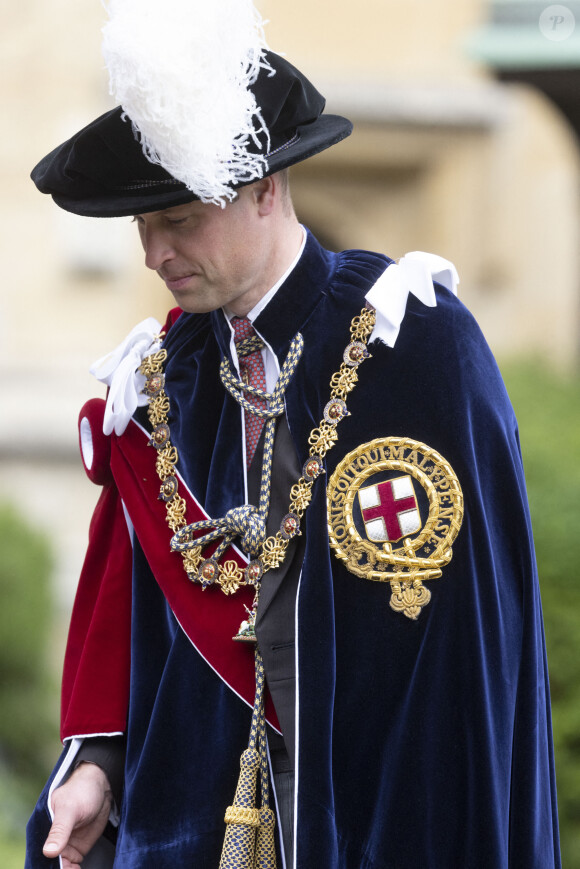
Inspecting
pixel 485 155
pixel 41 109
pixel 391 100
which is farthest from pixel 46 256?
pixel 485 155

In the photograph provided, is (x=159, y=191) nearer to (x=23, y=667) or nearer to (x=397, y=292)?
(x=397, y=292)

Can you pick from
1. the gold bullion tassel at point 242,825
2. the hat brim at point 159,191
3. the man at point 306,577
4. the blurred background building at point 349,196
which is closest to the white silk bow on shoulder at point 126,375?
the man at point 306,577

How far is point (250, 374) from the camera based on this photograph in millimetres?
2514

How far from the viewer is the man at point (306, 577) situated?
7.42 feet

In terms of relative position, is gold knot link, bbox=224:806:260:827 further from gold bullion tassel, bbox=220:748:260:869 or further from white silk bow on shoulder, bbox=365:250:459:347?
white silk bow on shoulder, bbox=365:250:459:347

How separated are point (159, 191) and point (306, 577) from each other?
0.72m

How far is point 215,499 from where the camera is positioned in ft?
8.16

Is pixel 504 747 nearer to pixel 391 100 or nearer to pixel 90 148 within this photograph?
pixel 90 148

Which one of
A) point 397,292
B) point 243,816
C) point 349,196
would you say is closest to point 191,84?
point 397,292

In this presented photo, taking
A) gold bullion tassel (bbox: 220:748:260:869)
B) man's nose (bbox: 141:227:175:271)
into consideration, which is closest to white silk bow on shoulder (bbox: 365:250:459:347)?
man's nose (bbox: 141:227:175:271)

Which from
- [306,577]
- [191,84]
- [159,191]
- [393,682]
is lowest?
[393,682]

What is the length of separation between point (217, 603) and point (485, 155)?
281 inches

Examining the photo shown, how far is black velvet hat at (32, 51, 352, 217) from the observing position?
2260mm

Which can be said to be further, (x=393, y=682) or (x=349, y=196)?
(x=349, y=196)
